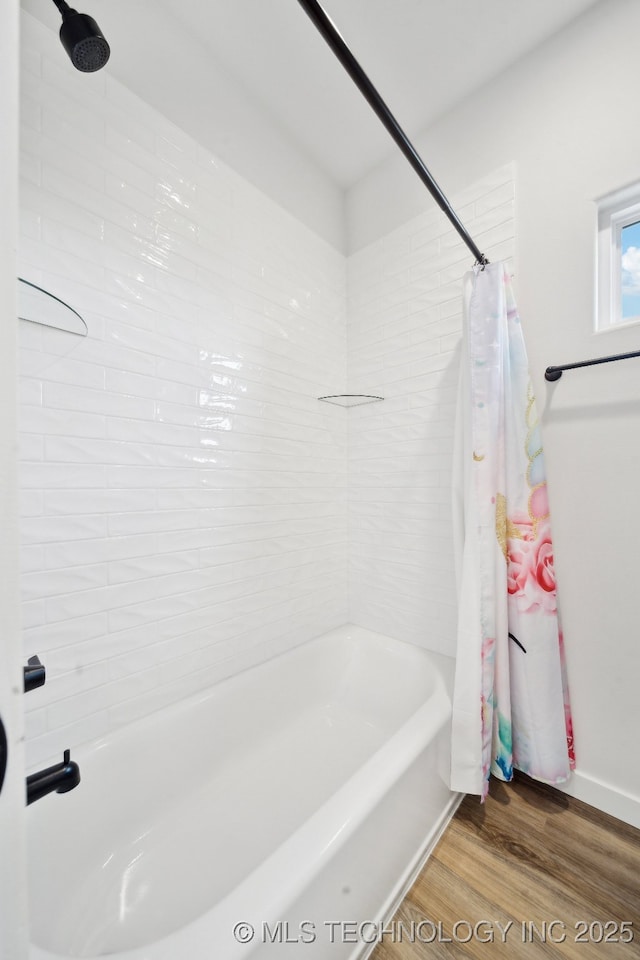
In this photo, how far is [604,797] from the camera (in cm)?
130

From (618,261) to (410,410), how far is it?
2.95 ft

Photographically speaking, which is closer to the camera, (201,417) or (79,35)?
(79,35)

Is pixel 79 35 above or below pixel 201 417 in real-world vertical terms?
above

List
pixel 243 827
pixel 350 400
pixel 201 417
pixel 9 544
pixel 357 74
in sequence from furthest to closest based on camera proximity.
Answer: pixel 350 400 → pixel 201 417 → pixel 243 827 → pixel 357 74 → pixel 9 544

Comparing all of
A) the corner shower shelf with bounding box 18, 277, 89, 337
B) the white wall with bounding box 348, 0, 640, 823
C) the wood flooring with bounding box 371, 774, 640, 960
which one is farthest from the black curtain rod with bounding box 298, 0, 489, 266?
Answer: the wood flooring with bounding box 371, 774, 640, 960

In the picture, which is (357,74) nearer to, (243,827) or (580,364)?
(580,364)

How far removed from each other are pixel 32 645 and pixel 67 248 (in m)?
1.12

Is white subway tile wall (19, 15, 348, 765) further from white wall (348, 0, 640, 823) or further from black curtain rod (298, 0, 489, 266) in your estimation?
white wall (348, 0, 640, 823)

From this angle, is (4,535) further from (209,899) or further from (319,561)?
(319,561)

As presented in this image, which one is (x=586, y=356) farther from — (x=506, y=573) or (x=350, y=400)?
(x=350, y=400)

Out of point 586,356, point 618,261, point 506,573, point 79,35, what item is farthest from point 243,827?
point 618,261

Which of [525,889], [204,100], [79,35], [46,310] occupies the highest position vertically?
[204,100]

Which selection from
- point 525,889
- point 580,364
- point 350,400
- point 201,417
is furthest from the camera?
point 350,400

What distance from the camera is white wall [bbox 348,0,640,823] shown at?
1.26 metres
